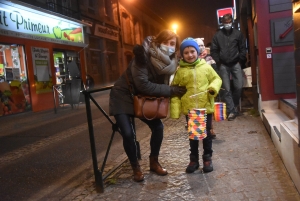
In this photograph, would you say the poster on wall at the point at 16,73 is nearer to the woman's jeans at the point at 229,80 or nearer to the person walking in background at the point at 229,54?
the person walking in background at the point at 229,54

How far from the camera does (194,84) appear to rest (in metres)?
3.48

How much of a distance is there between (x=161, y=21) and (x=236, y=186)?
122ft

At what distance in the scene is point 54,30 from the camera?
13.7m

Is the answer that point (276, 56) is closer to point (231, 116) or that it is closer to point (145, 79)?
point (231, 116)

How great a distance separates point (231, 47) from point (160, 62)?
3.50m

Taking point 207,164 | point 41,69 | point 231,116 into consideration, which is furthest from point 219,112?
point 41,69

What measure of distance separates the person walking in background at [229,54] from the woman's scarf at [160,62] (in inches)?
131

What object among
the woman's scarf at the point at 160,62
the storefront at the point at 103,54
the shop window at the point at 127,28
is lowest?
the woman's scarf at the point at 160,62

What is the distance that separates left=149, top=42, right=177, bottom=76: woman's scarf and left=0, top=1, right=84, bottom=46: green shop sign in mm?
8654

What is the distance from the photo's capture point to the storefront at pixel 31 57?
10844 millimetres

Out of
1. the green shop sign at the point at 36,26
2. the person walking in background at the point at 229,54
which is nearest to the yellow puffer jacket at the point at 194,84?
the person walking in background at the point at 229,54

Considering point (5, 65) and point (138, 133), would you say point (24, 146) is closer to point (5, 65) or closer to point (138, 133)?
point (138, 133)

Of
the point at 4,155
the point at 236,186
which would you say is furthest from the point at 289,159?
the point at 4,155

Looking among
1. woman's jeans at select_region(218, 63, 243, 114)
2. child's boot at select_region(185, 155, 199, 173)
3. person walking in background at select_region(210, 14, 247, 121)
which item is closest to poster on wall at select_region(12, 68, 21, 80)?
person walking in background at select_region(210, 14, 247, 121)
